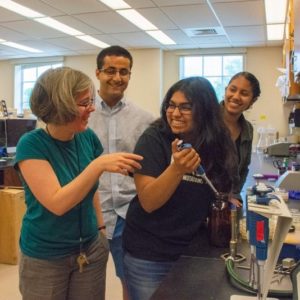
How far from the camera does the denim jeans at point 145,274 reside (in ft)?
3.97

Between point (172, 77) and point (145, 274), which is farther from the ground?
point (172, 77)

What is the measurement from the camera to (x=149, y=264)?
121 cm

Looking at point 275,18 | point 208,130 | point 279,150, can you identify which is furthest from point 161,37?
point 208,130

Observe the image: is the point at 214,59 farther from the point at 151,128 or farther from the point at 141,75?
the point at 151,128

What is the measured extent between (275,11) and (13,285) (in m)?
4.31

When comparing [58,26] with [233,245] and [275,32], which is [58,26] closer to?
[275,32]

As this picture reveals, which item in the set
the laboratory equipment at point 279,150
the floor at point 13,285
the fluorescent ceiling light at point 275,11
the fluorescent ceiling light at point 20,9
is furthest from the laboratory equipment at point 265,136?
the floor at point 13,285

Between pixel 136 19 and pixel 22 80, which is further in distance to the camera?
pixel 22 80

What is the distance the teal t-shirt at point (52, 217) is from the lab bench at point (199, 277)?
1.17 feet

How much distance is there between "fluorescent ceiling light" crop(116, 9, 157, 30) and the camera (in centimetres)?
489

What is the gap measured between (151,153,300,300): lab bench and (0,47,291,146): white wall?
18.6 feet

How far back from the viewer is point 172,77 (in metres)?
7.62

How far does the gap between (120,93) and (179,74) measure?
19.5 feet

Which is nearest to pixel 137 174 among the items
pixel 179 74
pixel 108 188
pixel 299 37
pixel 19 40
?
pixel 108 188
